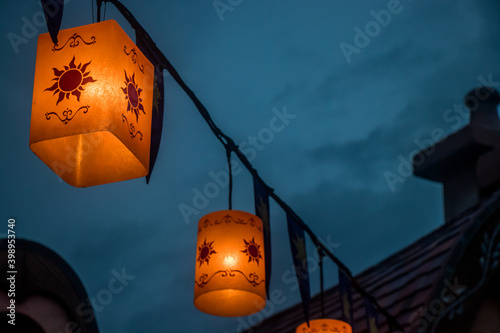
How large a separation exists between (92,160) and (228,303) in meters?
1.96

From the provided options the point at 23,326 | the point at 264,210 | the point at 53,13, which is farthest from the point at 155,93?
the point at 23,326

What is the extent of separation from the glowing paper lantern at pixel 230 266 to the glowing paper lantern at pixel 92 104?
145 centimetres

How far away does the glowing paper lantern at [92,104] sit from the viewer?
316 centimetres

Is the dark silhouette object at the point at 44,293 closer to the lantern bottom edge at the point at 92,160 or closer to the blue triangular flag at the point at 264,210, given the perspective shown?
the lantern bottom edge at the point at 92,160

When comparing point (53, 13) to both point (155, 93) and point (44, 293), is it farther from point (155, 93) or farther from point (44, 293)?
point (44, 293)

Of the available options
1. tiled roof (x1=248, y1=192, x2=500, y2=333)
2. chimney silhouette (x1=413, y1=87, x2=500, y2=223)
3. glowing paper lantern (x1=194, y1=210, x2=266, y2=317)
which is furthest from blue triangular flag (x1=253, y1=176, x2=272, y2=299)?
chimney silhouette (x1=413, y1=87, x2=500, y2=223)

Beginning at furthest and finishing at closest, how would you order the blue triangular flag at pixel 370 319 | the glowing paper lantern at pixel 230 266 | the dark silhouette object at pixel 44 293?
the blue triangular flag at pixel 370 319 < the glowing paper lantern at pixel 230 266 < the dark silhouette object at pixel 44 293

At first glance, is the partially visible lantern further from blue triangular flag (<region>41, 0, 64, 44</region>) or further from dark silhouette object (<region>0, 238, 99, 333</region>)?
blue triangular flag (<region>41, 0, 64, 44</region>)

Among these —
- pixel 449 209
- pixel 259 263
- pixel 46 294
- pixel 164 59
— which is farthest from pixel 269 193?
pixel 449 209

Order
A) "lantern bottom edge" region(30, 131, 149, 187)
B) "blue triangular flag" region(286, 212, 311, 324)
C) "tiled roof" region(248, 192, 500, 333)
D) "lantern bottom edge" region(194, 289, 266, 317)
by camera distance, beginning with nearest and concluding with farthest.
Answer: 1. "lantern bottom edge" region(30, 131, 149, 187)
2. "lantern bottom edge" region(194, 289, 266, 317)
3. "blue triangular flag" region(286, 212, 311, 324)
4. "tiled roof" region(248, 192, 500, 333)

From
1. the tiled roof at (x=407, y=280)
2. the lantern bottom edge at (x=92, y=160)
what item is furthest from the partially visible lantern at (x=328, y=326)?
the lantern bottom edge at (x=92, y=160)

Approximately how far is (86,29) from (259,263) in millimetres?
2562

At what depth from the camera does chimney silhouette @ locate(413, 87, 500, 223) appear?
37.4 ft

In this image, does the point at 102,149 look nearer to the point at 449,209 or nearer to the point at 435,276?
the point at 435,276
